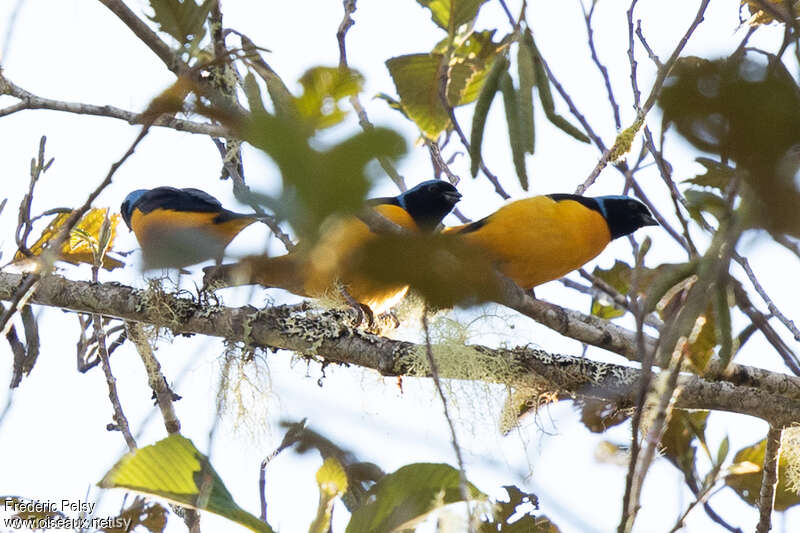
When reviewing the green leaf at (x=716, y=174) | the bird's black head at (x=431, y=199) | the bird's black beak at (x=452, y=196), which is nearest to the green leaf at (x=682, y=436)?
the bird's black head at (x=431, y=199)

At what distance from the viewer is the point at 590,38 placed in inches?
119

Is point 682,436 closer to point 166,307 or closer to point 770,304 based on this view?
point 770,304

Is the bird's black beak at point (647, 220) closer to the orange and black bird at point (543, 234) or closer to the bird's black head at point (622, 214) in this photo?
the bird's black head at point (622, 214)

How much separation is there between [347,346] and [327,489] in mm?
1619

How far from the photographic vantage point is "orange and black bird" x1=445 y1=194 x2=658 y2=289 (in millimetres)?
3807

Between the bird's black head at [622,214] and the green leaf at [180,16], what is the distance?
3.62m

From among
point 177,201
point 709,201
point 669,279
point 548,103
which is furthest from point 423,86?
point 709,201

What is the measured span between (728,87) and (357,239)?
235 millimetres

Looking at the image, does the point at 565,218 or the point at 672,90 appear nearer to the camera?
the point at 672,90

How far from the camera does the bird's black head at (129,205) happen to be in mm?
5449

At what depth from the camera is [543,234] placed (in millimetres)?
3916

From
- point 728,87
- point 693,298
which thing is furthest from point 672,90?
point 693,298

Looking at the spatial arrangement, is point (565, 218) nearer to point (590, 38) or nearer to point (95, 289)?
point (590, 38)

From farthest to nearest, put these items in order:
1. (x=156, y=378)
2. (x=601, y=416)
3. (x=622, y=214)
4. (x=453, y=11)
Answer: (x=622, y=214)
(x=601, y=416)
(x=156, y=378)
(x=453, y=11)
